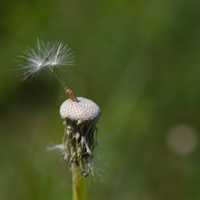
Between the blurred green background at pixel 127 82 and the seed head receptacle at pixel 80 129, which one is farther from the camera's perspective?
the blurred green background at pixel 127 82

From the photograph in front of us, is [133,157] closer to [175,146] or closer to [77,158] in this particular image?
[175,146]

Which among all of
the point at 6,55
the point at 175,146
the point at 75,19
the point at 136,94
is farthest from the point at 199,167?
the point at 6,55

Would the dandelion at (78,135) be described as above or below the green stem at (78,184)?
above

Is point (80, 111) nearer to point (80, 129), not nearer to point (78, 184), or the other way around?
point (80, 129)

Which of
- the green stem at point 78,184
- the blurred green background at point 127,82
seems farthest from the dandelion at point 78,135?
the blurred green background at point 127,82

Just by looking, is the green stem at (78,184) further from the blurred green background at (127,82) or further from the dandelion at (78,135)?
the blurred green background at (127,82)
